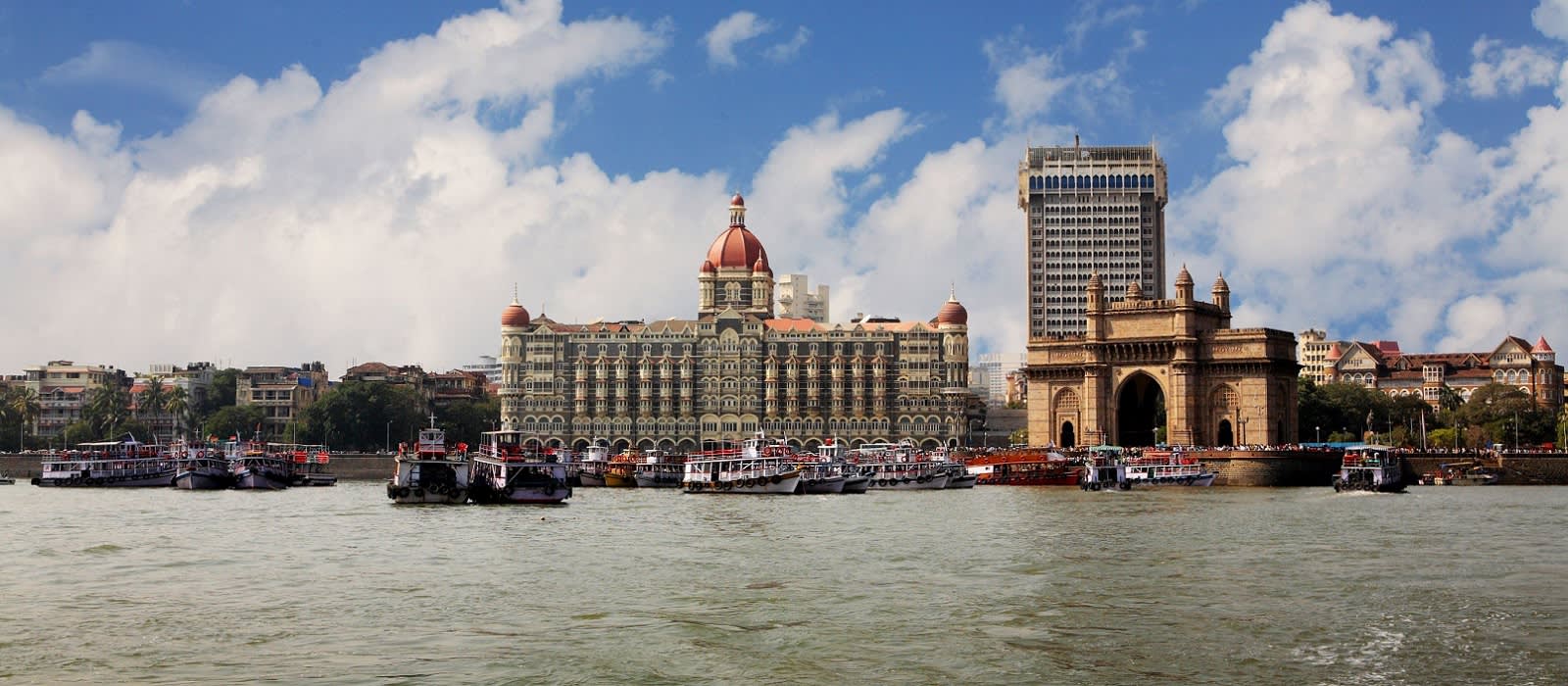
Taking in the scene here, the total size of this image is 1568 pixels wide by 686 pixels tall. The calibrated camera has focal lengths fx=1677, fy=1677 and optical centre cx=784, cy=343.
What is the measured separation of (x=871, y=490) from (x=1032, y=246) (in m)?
106

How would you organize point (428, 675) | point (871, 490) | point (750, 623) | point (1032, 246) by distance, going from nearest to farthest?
point (428, 675) → point (750, 623) → point (871, 490) → point (1032, 246)

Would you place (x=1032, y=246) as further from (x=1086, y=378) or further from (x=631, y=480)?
(x=631, y=480)

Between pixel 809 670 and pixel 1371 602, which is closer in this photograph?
pixel 809 670

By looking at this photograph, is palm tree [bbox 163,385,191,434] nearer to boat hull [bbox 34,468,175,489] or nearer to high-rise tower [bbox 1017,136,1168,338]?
boat hull [bbox 34,468,175,489]

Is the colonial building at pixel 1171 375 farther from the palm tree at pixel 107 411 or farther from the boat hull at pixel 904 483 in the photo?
the palm tree at pixel 107 411

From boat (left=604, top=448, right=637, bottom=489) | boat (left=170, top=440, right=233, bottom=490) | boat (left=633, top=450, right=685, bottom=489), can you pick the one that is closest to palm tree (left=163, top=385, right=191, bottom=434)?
boat (left=170, top=440, right=233, bottom=490)

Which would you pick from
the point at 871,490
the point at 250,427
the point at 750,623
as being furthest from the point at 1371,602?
the point at 250,427

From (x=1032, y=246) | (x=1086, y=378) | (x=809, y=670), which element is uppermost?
(x=1032, y=246)

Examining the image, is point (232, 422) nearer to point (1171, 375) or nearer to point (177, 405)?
point (177, 405)

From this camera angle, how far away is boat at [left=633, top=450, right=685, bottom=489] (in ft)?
342

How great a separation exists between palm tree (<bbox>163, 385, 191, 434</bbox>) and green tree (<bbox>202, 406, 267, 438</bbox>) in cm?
311

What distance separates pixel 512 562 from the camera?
4194 cm

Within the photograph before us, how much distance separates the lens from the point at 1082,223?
638 ft

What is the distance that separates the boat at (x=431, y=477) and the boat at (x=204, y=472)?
29.2m
